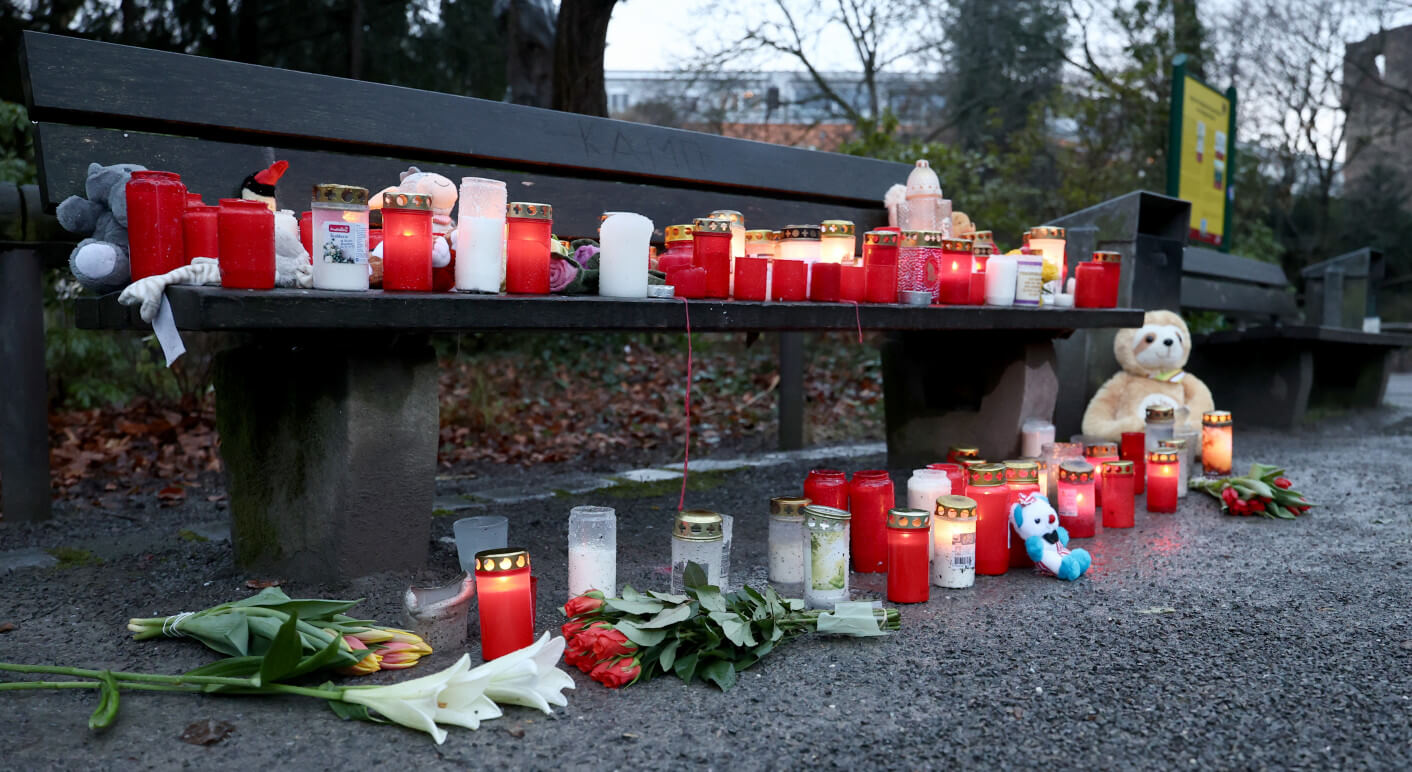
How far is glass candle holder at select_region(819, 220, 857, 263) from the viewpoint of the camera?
3.02m

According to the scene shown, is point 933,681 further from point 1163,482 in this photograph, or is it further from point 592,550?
point 1163,482

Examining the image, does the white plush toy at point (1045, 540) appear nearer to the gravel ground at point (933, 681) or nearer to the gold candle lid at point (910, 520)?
the gravel ground at point (933, 681)

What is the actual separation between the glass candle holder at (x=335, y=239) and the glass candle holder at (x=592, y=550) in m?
0.72

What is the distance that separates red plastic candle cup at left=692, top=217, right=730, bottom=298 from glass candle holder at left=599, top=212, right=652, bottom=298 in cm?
17

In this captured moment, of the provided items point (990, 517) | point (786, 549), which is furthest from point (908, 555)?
point (990, 517)

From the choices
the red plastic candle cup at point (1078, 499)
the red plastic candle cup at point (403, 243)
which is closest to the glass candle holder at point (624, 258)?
the red plastic candle cup at point (403, 243)

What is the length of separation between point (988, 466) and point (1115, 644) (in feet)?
2.18

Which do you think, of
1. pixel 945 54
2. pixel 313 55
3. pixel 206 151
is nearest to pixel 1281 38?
pixel 945 54

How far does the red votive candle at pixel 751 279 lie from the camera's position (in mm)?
2654

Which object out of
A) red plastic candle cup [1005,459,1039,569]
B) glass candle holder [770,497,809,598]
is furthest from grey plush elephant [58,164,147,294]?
red plastic candle cup [1005,459,1039,569]

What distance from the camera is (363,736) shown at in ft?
5.38

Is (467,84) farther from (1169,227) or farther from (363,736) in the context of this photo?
(363,736)

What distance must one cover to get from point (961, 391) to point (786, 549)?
180 cm

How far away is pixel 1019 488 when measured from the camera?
2777 millimetres
